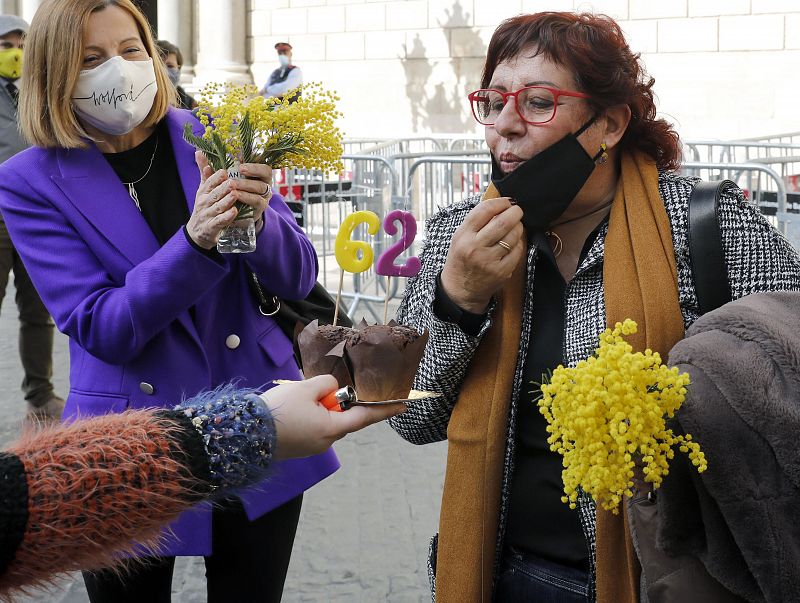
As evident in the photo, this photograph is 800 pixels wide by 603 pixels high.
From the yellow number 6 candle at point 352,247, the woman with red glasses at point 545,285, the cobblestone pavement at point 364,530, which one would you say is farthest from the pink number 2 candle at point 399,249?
the cobblestone pavement at point 364,530

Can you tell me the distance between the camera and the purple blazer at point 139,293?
2.37 meters

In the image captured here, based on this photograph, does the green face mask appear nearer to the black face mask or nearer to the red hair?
the red hair

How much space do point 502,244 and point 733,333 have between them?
563 millimetres

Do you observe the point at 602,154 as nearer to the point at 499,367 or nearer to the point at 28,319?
the point at 499,367

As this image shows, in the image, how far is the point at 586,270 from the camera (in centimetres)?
225

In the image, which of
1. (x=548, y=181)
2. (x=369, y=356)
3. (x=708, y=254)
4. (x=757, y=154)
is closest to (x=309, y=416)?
(x=369, y=356)

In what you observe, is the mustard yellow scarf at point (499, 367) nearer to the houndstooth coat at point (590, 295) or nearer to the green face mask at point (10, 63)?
the houndstooth coat at point (590, 295)

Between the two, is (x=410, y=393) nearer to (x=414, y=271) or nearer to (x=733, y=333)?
(x=414, y=271)

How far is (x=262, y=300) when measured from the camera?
259 centimetres

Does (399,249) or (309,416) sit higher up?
(399,249)

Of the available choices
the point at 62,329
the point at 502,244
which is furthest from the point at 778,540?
the point at 62,329

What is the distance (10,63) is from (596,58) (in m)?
5.12

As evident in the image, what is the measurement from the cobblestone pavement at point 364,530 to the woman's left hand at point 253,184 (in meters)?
1.82

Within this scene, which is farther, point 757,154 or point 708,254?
point 757,154
